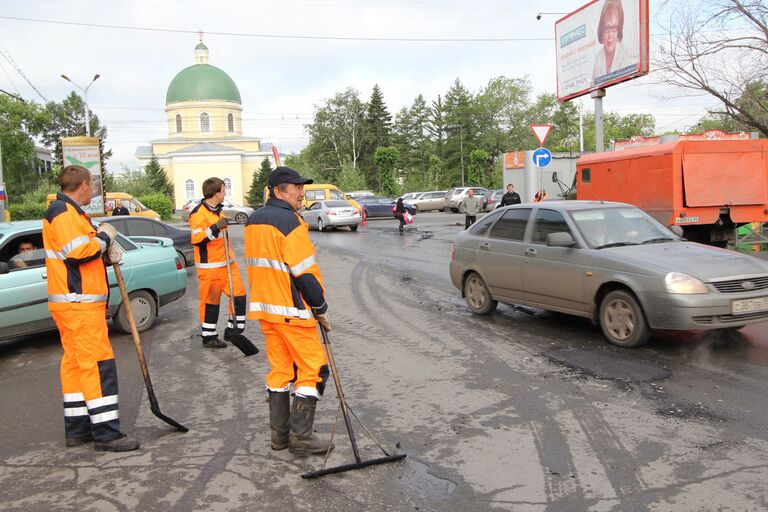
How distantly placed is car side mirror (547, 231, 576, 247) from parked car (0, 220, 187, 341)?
15.1 feet

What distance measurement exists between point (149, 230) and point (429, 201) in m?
33.0

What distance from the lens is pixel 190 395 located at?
18.4ft

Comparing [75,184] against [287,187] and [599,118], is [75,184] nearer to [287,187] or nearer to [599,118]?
[287,187]

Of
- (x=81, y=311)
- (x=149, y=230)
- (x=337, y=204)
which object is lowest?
(x=81, y=311)

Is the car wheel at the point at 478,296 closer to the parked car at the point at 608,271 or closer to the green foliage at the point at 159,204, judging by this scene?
the parked car at the point at 608,271

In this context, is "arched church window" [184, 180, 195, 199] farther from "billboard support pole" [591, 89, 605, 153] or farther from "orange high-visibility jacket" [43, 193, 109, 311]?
"orange high-visibility jacket" [43, 193, 109, 311]

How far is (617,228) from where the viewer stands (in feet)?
24.6

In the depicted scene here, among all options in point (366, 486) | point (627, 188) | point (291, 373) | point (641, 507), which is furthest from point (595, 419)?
point (627, 188)

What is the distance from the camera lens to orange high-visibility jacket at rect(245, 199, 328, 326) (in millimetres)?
4000

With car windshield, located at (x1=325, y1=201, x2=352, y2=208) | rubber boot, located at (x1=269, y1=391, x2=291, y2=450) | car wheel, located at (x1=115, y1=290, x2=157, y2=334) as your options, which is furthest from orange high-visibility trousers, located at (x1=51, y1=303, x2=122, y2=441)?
car windshield, located at (x1=325, y1=201, x2=352, y2=208)

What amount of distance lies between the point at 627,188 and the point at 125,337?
1101 centimetres

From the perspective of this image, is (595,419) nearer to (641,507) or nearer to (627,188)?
(641,507)

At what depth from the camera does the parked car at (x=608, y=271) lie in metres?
6.20

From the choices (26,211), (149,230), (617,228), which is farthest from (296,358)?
(26,211)
